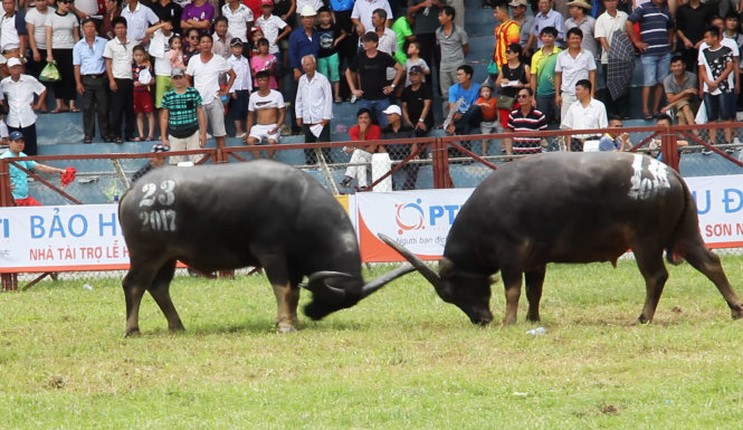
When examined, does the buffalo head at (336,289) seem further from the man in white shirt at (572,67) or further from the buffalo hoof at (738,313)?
the man in white shirt at (572,67)

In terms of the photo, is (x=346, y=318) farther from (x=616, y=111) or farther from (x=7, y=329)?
(x=616, y=111)

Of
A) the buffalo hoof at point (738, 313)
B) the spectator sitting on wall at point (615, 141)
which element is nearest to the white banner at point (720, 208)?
the spectator sitting on wall at point (615, 141)

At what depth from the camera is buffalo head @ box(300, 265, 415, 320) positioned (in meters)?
14.7

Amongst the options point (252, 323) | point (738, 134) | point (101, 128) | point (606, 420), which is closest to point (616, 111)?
point (738, 134)

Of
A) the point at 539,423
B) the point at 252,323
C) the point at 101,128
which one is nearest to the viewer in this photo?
the point at 539,423

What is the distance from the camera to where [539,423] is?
10133 mm

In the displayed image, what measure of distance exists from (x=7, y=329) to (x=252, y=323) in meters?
2.72

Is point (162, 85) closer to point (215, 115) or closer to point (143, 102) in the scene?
point (143, 102)

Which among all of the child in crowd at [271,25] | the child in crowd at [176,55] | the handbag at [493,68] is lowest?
the handbag at [493,68]

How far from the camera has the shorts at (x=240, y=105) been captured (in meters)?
25.8

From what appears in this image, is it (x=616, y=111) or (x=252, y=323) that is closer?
(x=252, y=323)

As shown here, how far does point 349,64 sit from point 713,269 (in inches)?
485

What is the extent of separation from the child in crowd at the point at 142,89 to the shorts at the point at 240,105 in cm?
143

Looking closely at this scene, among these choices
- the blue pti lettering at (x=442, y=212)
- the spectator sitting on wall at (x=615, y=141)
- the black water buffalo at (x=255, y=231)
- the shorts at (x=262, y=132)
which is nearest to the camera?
the black water buffalo at (x=255, y=231)
